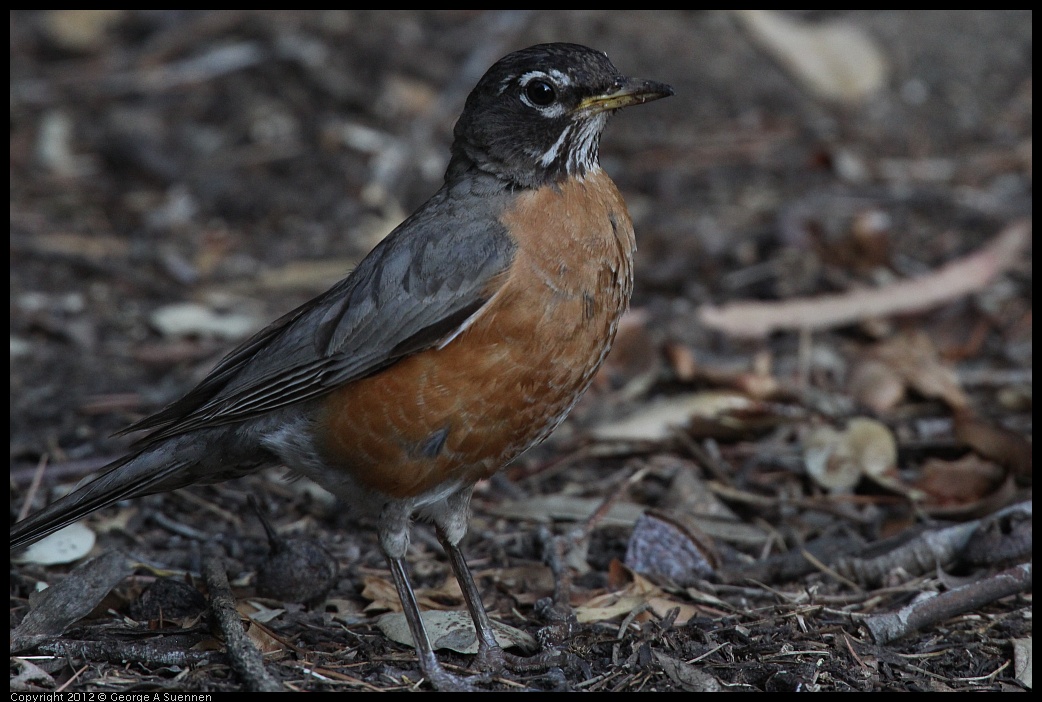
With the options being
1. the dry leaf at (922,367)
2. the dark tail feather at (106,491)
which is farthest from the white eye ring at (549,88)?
the dry leaf at (922,367)

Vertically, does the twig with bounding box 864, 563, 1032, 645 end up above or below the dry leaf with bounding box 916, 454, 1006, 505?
above

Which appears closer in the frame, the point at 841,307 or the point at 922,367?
the point at 922,367

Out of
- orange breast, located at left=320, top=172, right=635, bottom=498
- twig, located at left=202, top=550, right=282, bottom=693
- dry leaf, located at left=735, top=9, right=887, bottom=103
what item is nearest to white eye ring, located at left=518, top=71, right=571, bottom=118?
orange breast, located at left=320, top=172, right=635, bottom=498

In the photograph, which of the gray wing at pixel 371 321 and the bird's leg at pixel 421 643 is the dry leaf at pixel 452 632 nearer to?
the bird's leg at pixel 421 643

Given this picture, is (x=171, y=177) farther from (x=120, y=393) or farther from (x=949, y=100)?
(x=949, y=100)

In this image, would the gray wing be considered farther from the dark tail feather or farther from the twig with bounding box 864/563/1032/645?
the twig with bounding box 864/563/1032/645

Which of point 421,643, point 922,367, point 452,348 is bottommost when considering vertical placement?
point 922,367

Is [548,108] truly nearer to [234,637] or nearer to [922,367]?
[234,637]

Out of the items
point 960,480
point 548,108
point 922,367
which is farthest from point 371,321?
point 922,367
